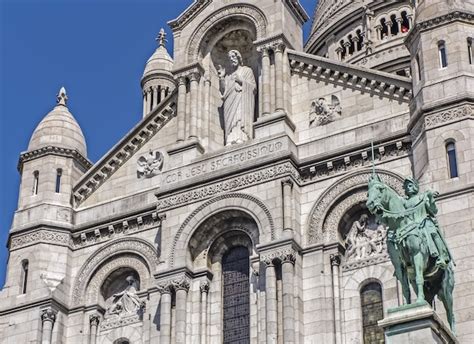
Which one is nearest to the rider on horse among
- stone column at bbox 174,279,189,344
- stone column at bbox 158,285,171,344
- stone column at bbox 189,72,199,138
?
stone column at bbox 174,279,189,344

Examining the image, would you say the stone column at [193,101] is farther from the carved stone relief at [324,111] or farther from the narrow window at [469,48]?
the narrow window at [469,48]

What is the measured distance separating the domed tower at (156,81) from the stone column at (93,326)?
19.3 m

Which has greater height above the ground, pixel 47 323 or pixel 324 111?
pixel 324 111

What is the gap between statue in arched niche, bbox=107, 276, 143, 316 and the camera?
118 feet

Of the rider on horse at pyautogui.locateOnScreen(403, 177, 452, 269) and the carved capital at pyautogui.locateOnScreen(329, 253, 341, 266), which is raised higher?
the carved capital at pyautogui.locateOnScreen(329, 253, 341, 266)

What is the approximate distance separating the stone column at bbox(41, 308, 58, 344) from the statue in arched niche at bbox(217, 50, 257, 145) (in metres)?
7.13

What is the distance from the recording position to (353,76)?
118 ft

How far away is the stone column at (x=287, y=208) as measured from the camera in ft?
109

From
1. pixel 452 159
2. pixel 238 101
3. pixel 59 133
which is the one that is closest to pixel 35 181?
pixel 59 133

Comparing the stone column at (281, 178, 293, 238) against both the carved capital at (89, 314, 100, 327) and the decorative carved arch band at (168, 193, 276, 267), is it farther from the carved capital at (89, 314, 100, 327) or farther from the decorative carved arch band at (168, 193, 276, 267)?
the carved capital at (89, 314, 100, 327)

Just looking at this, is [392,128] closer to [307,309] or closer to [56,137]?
[307,309]

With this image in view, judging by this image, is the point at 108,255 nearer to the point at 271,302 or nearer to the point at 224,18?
the point at 271,302

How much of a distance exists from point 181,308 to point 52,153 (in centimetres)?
757

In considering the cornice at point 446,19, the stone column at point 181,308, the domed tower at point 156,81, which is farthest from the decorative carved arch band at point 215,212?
the domed tower at point 156,81
